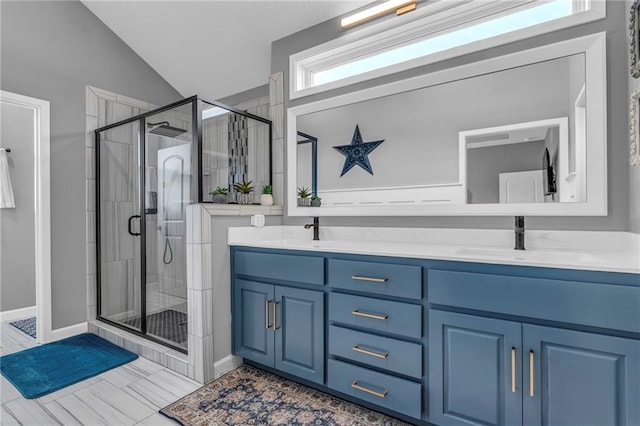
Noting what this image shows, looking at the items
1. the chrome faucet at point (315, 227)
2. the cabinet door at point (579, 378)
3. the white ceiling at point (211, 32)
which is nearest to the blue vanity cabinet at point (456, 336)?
the cabinet door at point (579, 378)

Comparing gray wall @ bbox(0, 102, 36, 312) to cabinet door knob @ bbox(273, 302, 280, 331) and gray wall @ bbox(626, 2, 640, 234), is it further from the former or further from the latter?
gray wall @ bbox(626, 2, 640, 234)

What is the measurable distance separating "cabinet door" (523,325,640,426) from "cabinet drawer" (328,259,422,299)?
0.48 metres

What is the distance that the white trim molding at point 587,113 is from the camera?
1.58 metres

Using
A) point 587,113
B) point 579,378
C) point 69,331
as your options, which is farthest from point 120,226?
point 587,113

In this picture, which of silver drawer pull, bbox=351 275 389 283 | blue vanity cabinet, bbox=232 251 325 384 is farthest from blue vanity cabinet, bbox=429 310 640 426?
blue vanity cabinet, bbox=232 251 325 384

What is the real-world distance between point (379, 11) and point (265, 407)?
2.68 metres

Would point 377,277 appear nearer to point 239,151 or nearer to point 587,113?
point 587,113

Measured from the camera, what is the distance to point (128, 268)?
2.88 m

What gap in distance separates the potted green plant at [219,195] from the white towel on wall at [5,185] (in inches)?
107

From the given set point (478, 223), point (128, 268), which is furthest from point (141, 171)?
point (478, 223)

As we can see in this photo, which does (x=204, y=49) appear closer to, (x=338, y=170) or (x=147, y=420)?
A: (x=338, y=170)

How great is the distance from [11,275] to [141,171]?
220 cm

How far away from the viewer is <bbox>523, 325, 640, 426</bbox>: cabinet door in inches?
43.7

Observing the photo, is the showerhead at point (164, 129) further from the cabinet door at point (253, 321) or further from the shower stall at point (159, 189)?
the cabinet door at point (253, 321)
